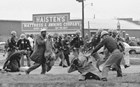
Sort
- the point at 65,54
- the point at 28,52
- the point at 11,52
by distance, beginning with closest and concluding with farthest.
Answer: the point at 11,52, the point at 28,52, the point at 65,54

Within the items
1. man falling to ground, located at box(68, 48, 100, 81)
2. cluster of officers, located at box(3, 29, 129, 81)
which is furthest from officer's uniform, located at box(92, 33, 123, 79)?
man falling to ground, located at box(68, 48, 100, 81)

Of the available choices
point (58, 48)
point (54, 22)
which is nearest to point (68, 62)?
point (58, 48)

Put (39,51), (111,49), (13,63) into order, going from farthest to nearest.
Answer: (13,63) < (39,51) < (111,49)

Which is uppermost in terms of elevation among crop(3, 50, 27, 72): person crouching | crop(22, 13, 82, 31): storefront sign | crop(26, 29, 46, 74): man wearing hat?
crop(22, 13, 82, 31): storefront sign

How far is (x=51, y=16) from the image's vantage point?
3494 centimetres

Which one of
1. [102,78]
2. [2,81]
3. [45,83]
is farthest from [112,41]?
[2,81]

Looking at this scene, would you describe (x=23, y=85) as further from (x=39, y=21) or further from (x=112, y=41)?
(x=39, y=21)

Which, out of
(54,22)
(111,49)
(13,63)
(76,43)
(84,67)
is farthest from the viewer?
(54,22)

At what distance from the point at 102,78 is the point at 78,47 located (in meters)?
8.48

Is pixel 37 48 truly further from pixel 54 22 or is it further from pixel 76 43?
pixel 54 22

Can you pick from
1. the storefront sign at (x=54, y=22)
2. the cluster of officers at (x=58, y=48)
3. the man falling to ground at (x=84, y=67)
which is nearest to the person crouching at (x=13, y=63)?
the cluster of officers at (x=58, y=48)

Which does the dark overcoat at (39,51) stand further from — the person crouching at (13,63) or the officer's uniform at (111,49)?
the person crouching at (13,63)

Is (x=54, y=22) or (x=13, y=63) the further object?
(x=54, y=22)

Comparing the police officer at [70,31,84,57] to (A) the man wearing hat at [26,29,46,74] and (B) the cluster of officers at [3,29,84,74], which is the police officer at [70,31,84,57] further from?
(A) the man wearing hat at [26,29,46,74]
